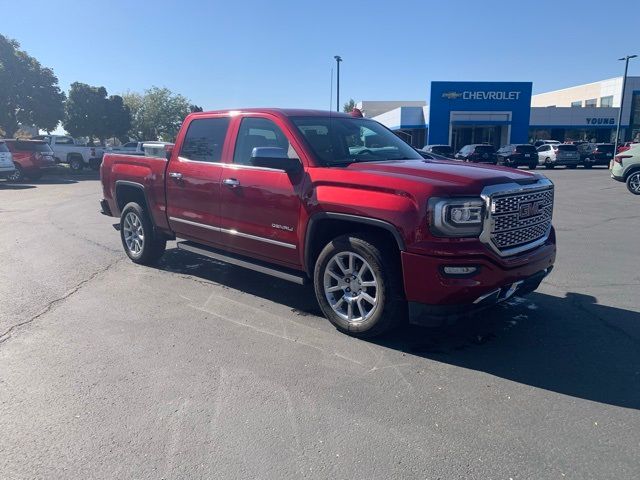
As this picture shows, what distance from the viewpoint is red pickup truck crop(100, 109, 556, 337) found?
3.86m

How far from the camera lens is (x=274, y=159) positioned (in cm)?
454

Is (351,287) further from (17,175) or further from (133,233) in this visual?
(17,175)

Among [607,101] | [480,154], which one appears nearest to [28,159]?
[480,154]

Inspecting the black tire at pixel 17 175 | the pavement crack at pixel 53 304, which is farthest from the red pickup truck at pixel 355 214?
the black tire at pixel 17 175

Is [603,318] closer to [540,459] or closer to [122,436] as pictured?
[540,459]

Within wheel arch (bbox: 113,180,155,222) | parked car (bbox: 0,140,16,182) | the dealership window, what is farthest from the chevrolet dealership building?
Answer: wheel arch (bbox: 113,180,155,222)

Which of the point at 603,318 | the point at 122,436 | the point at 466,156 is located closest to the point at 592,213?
Answer: the point at 603,318

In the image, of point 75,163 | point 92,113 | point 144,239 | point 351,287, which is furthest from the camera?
point 92,113

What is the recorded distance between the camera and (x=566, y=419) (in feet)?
10.6

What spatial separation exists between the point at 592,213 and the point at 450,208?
32.4ft

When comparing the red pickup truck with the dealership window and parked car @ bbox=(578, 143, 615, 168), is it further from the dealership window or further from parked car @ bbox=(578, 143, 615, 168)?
the dealership window

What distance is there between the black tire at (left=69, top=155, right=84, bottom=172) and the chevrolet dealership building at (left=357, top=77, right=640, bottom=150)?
25.3 metres

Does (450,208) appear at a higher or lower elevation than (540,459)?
higher

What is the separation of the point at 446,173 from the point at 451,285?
99cm
